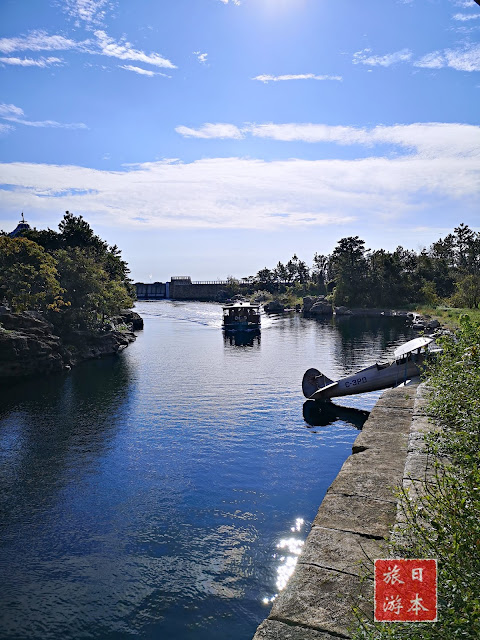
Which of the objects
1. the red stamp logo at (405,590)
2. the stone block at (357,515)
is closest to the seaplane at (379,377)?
the stone block at (357,515)

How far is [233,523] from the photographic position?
48.3 feet

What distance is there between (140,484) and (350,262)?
92.4m

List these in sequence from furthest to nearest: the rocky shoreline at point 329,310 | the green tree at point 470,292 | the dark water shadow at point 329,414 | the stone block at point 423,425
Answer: the rocky shoreline at point 329,310, the green tree at point 470,292, the dark water shadow at point 329,414, the stone block at point 423,425

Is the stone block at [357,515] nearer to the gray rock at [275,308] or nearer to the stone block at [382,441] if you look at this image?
the stone block at [382,441]

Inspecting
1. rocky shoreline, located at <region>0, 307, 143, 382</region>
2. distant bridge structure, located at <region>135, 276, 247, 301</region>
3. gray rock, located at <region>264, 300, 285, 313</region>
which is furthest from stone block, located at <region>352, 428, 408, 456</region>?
distant bridge structure, located at <region>135, 276, 247, 301</region>

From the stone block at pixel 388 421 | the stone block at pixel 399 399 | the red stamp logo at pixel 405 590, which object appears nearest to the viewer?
the red stamp logo at pixel 405 590

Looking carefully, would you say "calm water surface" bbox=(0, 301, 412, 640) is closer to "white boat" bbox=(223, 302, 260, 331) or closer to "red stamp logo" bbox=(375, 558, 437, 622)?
"red stamp logo" bbox=(375, 558, 437, 622)

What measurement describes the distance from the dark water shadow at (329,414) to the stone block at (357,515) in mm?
15499

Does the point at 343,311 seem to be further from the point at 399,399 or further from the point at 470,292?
the point at 399,399

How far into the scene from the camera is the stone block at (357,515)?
890cm

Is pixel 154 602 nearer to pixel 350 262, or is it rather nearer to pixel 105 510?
pixel 105 510

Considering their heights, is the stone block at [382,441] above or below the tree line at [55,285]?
below

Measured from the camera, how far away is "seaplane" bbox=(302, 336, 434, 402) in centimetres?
2466

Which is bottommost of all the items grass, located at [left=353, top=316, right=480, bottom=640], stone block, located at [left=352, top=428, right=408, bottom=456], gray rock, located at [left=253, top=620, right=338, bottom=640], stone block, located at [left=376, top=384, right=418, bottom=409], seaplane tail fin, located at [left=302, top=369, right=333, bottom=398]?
seaplane tail fin, located at [left=302, top=369, right=333, bottom=398]
